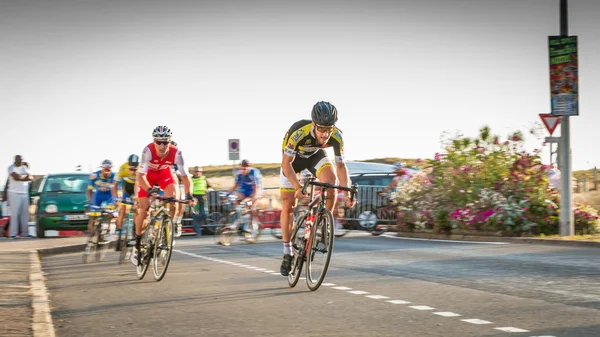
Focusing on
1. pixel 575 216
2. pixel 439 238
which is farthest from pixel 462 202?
pixel 575 216

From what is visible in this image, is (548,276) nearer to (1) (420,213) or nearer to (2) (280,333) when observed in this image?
(2) (280,333)

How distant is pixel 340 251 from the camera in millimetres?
18531

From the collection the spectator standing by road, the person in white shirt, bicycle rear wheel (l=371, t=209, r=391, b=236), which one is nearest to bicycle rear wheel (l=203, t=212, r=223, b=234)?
the spectator standing by road

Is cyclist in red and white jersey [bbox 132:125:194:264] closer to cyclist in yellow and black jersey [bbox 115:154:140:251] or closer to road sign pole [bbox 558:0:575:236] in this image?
cyclist in yellow and black jersey [bbox 115:154:140:251]

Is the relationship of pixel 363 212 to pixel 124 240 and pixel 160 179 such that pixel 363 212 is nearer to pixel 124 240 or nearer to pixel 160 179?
pixel 124 240

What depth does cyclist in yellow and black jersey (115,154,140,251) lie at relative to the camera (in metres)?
16.7

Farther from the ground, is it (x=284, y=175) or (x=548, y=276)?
(x=284, y=175)

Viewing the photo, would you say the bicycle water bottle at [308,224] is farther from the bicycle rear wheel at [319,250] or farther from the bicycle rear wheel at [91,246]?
the bicycle rear wheel at [91,246]

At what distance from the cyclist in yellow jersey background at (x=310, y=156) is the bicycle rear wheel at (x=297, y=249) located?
7cm

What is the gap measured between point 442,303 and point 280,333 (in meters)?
2.28

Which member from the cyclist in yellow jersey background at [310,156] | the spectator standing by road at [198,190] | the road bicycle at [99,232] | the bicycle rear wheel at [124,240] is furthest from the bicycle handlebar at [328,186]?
the spectator standing by road at [198,190]

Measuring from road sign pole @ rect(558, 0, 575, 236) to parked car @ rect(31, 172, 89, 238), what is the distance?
44.3 feet

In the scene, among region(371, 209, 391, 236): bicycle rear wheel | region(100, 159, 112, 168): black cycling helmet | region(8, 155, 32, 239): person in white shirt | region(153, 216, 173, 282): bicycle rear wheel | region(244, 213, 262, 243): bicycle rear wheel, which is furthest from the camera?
region(371, 209, 391, 236): bicycle rear wheel

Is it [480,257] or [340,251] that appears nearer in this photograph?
[480,257]
